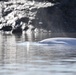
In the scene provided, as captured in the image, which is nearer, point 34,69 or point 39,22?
point 34,69

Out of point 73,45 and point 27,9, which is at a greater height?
point 27,9

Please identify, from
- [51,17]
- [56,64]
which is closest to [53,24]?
[51,17]

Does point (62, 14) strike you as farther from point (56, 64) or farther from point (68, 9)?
point (56, 64)

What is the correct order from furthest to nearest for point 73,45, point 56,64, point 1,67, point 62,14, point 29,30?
point 62,14
point 29,30
point 73,45
point 56,64
point 1,67

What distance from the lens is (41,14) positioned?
11712 centimetres

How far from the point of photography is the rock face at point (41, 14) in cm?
11396

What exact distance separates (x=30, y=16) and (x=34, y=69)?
3688 inches

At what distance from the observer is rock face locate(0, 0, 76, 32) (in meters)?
114

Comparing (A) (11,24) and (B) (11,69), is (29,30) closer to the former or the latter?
(A) (11,24)

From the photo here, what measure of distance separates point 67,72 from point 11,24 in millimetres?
93235

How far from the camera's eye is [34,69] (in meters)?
22.7

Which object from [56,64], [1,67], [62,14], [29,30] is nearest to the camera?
[1,67]

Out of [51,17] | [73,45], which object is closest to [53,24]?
[51,17]

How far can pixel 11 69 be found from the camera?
22.7m
